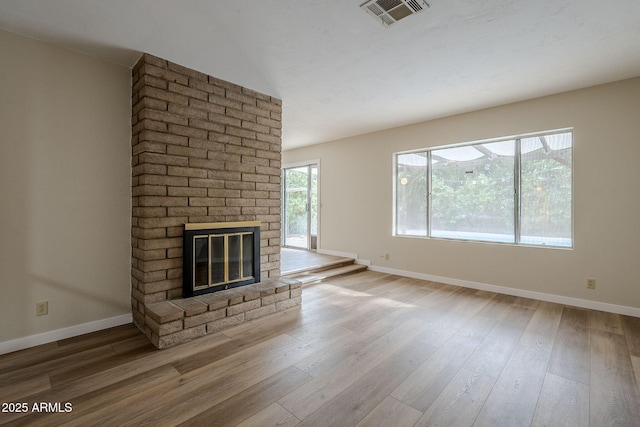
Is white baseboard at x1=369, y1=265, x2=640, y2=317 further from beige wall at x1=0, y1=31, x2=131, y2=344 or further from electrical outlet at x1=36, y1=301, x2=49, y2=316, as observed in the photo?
electrical outlet at x1=36, y1=301, x2=49, y2=316

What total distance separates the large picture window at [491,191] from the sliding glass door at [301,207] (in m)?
2.15

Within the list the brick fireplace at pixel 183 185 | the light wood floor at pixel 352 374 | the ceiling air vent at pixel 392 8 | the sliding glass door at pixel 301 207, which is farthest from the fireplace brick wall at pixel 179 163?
the sliding glass door at pixel 301 207

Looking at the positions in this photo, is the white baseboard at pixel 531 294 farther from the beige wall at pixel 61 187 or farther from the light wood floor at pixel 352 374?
the beige wall at pixel 61 187

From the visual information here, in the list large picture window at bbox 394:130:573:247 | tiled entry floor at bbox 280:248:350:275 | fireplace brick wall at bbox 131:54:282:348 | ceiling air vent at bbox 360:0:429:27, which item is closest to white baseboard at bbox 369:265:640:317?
large picture window at bbox 394:130:573:247

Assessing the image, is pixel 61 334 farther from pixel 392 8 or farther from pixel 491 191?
pixel 491 191

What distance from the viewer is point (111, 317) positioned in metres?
2.87

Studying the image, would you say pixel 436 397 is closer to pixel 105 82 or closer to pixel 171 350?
pixel 171 350

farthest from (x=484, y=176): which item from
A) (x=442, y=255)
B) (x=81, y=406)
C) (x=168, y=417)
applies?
(x=81, y=406)

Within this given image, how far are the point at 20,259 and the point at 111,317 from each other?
88 centimetres

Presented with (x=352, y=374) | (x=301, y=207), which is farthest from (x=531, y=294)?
(x=301, y=207)

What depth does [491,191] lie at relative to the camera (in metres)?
4.26

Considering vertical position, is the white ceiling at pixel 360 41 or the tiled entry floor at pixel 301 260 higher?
the white ceiling at pixel 360 41

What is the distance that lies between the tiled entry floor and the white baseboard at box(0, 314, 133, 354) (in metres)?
2.16

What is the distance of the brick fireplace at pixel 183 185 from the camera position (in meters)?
2.72
